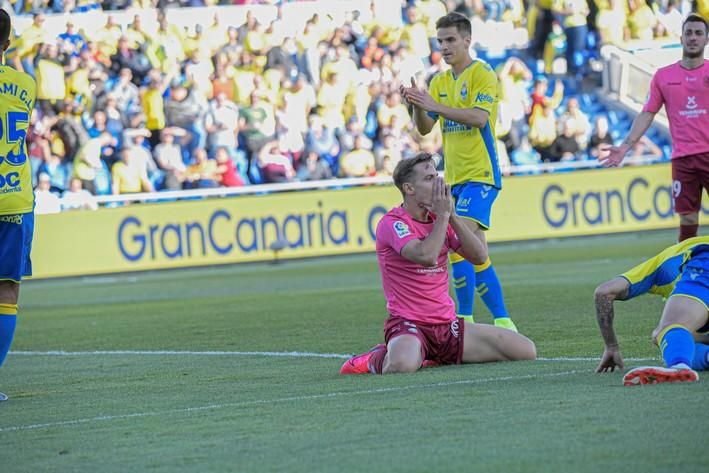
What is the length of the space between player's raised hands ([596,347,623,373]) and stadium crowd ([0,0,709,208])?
55.0ft

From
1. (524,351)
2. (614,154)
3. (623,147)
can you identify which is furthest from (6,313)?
(623,147)

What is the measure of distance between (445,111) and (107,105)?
15.7 m

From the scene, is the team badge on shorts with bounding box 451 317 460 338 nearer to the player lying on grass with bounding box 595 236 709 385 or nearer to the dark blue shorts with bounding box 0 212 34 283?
the player lying on grass with bounding box 595 236 709 385

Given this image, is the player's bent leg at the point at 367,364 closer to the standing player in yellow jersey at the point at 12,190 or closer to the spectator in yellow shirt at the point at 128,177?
the standing player in yellow jersey at the point at 12,190

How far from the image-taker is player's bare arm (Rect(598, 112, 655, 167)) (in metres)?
10.5

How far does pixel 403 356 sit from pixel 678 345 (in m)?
1.91

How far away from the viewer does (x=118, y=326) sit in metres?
13.9

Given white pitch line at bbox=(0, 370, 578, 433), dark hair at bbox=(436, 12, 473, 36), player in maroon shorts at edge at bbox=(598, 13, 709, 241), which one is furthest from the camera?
player in maroon shorts at edge at bbox=(598, 13, 709, 241)

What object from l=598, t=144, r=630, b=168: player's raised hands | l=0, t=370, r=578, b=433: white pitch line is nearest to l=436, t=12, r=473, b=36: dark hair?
l=598, t=144, r=630, b=168: player's raised hands

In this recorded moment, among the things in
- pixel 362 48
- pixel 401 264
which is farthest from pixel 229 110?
pixel 401 264

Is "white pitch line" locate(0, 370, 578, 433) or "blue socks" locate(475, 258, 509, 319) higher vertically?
"blue socks" locate(475, 258, 509, 319)

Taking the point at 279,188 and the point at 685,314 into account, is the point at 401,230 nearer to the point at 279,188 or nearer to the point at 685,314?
the point at 685,314

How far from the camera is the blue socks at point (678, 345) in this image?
21.6ft

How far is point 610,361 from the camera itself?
722 cm
